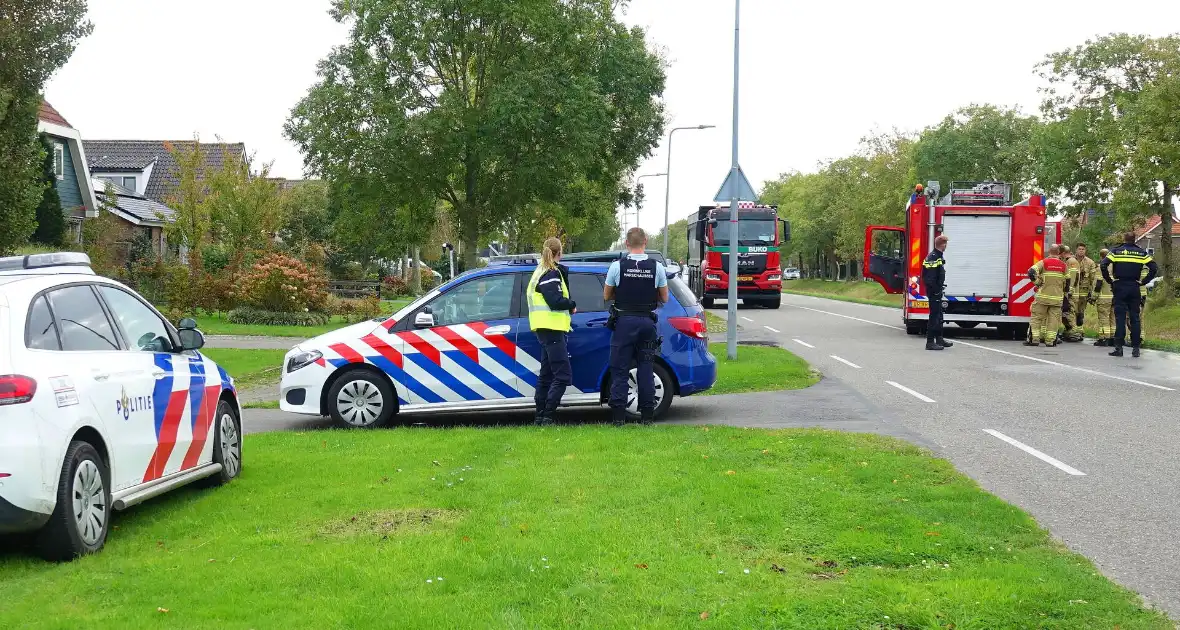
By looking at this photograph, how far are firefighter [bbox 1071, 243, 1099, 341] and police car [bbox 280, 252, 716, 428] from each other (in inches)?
571

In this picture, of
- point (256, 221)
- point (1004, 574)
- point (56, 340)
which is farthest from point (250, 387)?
point (256, 221)

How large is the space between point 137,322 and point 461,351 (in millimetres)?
4408

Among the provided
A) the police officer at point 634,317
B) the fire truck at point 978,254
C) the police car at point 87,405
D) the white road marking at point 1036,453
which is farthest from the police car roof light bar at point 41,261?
the fire truck at point 978,254

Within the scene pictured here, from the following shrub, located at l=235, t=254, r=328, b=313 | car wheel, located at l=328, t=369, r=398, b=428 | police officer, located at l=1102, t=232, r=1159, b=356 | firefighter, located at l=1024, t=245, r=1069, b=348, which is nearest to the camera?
car wheel, located at l=328, t=369, r=398, b=428

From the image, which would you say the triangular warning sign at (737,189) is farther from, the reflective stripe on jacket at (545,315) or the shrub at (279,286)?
the shrub at (279,286)

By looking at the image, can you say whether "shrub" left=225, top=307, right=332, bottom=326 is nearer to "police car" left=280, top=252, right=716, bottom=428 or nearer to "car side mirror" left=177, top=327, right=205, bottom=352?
"police car" left=280, top=252, right=716, bottom=428

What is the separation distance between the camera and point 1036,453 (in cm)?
919

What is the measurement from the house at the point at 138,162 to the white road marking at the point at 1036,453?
47.5m

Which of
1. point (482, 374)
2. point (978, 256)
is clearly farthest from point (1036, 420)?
point (978, 256)

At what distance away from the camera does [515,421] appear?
1224 cm

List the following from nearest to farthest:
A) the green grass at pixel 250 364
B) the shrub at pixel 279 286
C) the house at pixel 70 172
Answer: the green grass at pixel 250 364, the shrub at pixel 279 286, the house at pixel 70 172

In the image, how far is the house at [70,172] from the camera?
36906 mm


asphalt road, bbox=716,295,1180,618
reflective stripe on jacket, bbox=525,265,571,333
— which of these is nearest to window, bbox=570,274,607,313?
reflective stripe on jacket, bbox=525,265,571,333

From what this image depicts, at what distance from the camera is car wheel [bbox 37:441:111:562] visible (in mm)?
5910
